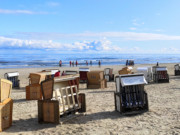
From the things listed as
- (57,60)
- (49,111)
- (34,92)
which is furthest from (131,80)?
(57,60)

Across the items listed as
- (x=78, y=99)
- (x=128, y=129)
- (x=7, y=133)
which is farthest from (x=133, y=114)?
(x=7, y=133)

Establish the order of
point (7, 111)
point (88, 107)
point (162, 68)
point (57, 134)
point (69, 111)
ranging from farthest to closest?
point (162, 68) < point (88, 107) < point (69, 111) < point (7, 111) < point (57, 134)

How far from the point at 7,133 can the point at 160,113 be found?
6.08m

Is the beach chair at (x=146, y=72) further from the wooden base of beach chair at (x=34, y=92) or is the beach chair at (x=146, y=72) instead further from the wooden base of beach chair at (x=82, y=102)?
the wooden base of beach chair at (x=82, y=102)

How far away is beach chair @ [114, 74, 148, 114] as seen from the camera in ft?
28.6

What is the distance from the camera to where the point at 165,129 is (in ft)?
23.3

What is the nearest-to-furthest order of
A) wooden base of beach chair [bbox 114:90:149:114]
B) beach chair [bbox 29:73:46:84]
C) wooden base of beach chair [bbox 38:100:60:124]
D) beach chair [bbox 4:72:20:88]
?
wooden base of beach chair [bbox 38:100:60:124]
wooden base of beach chair [bbox 114:90:149:114]
beach chair [bbox 29:73:46:84]
beach chair [bbox 4:72:20:88]

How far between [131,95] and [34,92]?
6353 mm

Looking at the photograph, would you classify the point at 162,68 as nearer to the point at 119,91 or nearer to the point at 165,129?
the point at 119,91

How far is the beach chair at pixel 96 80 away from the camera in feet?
56.7

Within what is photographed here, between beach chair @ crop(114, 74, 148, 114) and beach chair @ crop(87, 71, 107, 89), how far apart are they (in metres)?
7.96

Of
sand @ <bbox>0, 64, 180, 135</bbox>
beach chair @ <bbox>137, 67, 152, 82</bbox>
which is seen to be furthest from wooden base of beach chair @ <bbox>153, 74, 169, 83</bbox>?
sand @ <bbox>0, 64, 180, 135</bbox>

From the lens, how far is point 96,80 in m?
17.5

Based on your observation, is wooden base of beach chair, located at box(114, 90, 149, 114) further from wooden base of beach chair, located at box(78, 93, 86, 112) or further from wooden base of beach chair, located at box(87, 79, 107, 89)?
wooden base of beach chair, located at box(87, 79, 107, 89)
